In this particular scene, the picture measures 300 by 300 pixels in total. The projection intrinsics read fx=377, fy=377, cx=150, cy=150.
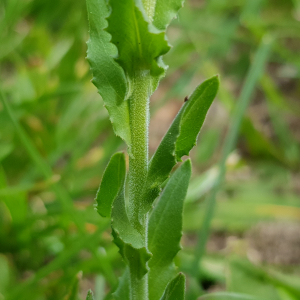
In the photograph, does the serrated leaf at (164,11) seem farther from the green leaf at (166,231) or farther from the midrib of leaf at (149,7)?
the green leaf at (166,231)

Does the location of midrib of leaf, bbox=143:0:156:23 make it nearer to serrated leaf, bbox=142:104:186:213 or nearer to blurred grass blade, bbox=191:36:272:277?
serrated leaf, bbox=142:104:186:213

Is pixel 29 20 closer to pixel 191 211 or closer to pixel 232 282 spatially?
pixel 191 211

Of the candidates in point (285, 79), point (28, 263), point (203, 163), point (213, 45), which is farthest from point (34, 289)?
point (285, 79)

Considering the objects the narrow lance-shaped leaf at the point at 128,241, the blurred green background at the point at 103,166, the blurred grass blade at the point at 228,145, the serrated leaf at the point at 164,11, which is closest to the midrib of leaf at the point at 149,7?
the serrated leaf at the point at 164,11

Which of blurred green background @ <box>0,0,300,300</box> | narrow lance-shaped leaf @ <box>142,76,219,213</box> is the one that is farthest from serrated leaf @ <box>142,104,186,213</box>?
blurred green background @ <box>0,0,300,300</box>

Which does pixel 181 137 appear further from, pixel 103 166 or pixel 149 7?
pixel 103 166

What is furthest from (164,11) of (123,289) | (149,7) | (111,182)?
(123,289)
